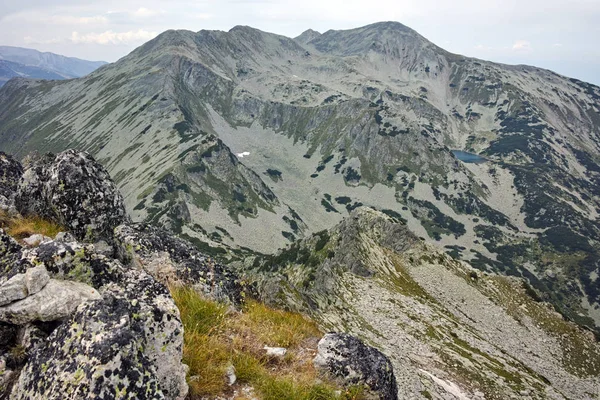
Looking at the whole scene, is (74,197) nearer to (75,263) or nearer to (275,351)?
(75,263)

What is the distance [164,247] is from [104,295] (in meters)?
6.46

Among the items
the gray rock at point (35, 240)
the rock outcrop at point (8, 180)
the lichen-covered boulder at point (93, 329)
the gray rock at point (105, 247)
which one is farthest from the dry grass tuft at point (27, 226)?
the lichen-covered boulder at point (93, 329)

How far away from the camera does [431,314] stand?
57.2 meters

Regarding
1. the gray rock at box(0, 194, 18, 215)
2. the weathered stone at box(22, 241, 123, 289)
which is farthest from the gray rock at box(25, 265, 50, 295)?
the gray rock at box(0, 194, 18, 215)

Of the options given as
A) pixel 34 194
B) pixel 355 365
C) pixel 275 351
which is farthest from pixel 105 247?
pixel 355 365

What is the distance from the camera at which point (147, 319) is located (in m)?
7.27

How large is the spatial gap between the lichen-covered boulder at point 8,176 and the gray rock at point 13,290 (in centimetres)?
1066

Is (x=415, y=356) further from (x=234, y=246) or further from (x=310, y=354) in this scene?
(x=234, y=246)

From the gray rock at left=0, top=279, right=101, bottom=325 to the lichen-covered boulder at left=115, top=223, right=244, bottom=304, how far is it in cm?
399

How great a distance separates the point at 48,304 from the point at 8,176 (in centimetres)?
1578

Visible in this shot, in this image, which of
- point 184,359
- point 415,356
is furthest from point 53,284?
point 415,356

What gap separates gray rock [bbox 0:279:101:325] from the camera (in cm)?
693

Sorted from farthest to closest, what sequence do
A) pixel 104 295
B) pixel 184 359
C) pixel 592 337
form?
1. pixel 592 337
2. pixel 184 359
3. pixel 104 295

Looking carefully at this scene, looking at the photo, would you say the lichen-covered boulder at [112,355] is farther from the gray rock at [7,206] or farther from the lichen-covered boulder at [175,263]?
the gray rock at [7,206]
